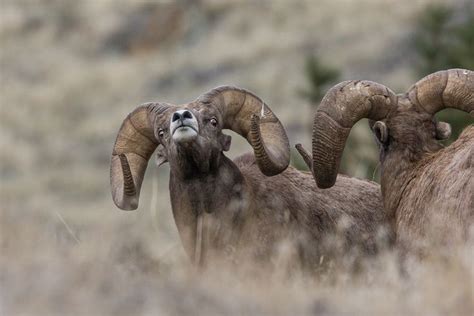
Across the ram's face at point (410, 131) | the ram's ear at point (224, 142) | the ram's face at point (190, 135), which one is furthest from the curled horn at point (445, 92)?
the ram's face at point (190, 135)

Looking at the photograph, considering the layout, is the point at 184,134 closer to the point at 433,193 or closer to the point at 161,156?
the point at 161,156

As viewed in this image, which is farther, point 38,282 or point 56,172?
point 56,172

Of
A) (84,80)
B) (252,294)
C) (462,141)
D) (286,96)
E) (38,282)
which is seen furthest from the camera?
(84,80)

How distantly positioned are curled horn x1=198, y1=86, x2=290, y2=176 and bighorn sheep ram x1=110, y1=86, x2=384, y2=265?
11 millimetres

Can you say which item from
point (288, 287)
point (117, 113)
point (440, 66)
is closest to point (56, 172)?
point (117, 113)

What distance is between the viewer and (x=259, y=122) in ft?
44.7

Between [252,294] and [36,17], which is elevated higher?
[36,17]

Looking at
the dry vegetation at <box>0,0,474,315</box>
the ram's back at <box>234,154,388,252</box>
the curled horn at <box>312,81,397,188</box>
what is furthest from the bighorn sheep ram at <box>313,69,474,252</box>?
the dry vegetation at <box>0,0,474,315</box>

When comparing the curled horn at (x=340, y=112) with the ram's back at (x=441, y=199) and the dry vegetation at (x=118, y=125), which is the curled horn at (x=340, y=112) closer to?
the ram's back at (x=441, y=199)

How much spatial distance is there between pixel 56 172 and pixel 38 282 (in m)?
41.9

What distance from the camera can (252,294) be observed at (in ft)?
27.9

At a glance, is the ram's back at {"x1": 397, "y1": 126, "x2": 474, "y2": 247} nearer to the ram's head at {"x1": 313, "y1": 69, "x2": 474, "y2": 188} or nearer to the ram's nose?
the ram's head at {"x1": 313, "y1": 69, "x2": 474, "y2": 188}

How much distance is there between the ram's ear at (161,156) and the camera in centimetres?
1336

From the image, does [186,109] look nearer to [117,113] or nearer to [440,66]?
[440,66]
